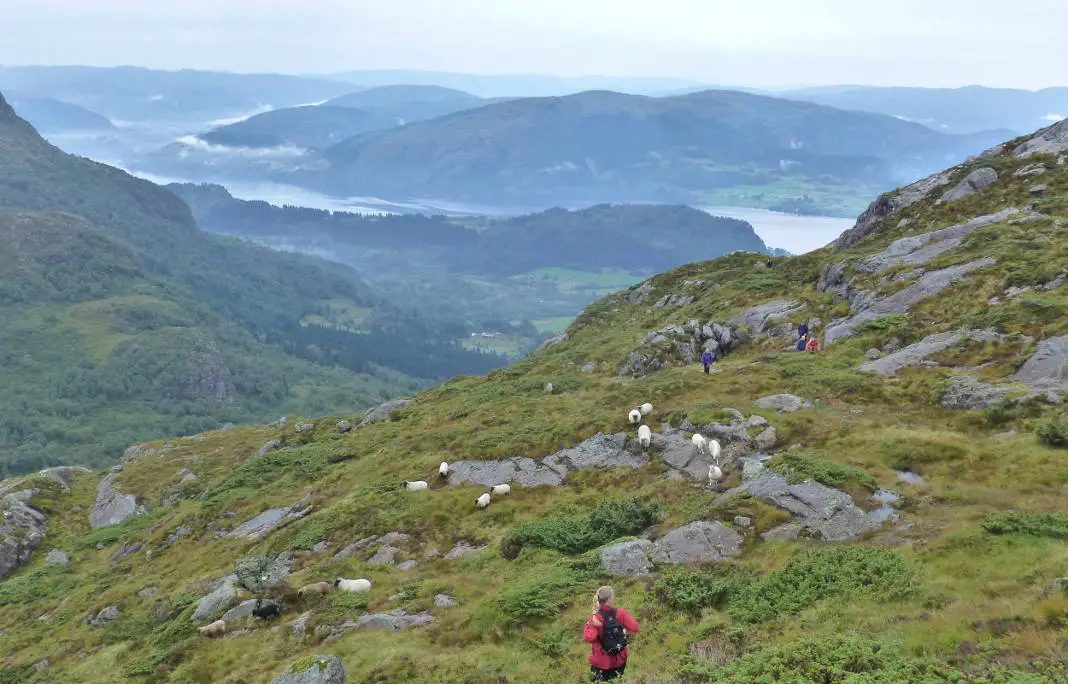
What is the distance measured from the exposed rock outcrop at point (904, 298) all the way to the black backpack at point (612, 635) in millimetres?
33744

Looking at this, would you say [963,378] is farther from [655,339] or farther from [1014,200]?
[1014,200]

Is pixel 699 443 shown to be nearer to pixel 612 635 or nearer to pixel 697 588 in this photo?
pixel 697 588

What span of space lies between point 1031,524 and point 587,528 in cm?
1421

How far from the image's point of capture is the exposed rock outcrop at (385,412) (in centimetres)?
5606

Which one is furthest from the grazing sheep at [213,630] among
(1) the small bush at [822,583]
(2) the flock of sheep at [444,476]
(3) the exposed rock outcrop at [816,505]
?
(3) the exposed rock outcrop at [816,505]

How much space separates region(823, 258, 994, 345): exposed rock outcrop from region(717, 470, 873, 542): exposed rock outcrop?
23.1 m

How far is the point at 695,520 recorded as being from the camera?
912 inches

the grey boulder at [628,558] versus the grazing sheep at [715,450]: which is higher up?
the grazing sheep at [715,450]

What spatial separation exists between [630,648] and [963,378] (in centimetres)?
2277

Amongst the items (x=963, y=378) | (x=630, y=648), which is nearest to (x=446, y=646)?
(x=630, y=648)

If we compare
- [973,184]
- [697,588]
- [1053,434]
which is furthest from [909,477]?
[973,184]

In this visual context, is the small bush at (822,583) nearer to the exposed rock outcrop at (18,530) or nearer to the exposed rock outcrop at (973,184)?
the exposed rock outcrop at (973,184)

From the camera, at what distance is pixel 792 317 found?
51219 millimetres

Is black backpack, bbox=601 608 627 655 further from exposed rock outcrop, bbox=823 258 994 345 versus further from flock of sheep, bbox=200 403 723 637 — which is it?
exposed rock outcrop, bbox=823 258 994 345
